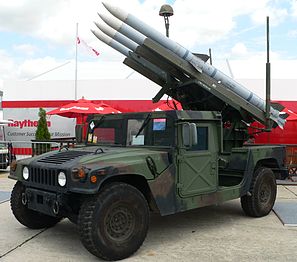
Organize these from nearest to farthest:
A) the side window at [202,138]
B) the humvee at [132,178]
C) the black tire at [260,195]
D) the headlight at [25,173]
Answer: the humvee at [132,178]
the headlight at [25,173]
the side window at [202,138]
the black tire at [260,195]

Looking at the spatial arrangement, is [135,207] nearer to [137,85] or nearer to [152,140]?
[152,140]

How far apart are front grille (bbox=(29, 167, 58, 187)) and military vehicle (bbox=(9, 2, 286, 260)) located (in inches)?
0.4

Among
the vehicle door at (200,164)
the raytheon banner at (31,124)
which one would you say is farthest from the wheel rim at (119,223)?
the raytheon banner at (31,124)

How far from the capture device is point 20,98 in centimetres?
1923

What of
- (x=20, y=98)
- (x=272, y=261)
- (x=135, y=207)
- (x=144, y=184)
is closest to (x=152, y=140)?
(x=144, y=184)

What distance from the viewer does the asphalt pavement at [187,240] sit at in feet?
15.8

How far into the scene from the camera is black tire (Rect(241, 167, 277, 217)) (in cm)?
666

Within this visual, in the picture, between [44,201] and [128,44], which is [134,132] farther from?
[128,44]

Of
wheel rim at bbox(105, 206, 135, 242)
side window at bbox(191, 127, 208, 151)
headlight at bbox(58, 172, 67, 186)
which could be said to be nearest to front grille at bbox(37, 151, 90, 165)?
headlight at bbox(58, 172, 67, 186)

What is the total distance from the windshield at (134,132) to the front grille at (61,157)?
2.15ft

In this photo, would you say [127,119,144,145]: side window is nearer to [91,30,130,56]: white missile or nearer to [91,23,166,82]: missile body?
[91,23,166,82]: missile body

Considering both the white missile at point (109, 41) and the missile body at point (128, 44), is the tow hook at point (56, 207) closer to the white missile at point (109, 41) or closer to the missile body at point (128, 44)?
the missile body at point (128, 44)

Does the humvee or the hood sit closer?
the humvee

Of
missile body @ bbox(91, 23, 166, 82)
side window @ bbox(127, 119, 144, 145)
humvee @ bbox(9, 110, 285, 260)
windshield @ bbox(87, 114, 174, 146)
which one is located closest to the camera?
humvee @ bbox(9, 110, 285, 260)
